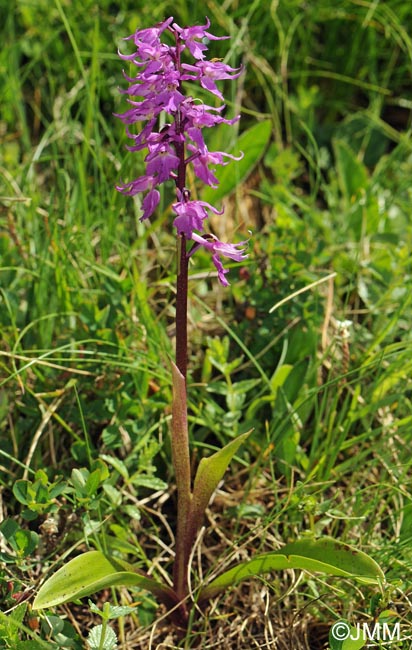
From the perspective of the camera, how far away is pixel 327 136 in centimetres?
373

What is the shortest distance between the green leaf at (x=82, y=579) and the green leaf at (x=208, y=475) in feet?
0.70

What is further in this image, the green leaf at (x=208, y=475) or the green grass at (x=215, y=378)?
the green grass at (x=215, y=378)

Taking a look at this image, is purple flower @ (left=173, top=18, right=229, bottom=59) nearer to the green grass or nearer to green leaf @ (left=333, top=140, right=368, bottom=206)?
the green grass

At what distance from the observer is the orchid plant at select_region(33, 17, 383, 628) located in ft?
5.42

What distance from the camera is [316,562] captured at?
1.80 meters

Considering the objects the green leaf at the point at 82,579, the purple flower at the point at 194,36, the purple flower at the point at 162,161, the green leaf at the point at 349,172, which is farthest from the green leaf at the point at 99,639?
the green leaf at the point at 349,172

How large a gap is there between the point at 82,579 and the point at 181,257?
0.79 m

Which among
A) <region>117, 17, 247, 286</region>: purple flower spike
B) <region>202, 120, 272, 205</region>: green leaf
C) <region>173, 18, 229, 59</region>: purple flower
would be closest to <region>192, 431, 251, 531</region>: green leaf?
<region>117, 17, 247, 286</region>: purple flower spike

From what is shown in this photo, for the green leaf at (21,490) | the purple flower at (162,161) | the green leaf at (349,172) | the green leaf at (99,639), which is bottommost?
the green leaf at (99,639)

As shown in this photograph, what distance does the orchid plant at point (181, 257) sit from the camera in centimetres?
165

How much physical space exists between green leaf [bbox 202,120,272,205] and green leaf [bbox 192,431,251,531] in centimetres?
134

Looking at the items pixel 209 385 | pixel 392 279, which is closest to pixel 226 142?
pixel 392 279

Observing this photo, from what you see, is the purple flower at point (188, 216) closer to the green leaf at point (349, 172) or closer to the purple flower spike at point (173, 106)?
the purple flower spike at point (173, 106)

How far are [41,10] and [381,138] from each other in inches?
65.9
